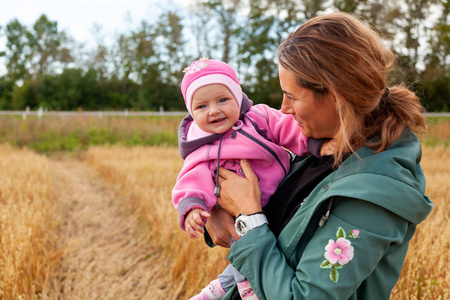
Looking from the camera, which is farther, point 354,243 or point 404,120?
point 404,120

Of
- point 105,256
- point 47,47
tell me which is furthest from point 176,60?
point 105,256

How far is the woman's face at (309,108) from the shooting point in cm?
142

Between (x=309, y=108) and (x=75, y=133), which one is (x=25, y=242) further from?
(x=75, y=133)

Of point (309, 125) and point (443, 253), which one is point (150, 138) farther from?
point (309, 125)

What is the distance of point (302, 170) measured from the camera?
1683mm

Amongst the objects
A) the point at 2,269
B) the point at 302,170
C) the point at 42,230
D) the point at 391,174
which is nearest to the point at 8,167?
the point at 42,230

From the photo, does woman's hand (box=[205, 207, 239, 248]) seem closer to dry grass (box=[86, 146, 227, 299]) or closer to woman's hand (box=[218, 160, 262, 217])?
woman's hand (box=[218, 160, 262, 217])

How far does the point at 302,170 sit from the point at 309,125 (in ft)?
0.81

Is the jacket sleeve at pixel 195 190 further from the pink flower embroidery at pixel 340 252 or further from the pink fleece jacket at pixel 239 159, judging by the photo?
the pink flower embroidery at pixel 340 252

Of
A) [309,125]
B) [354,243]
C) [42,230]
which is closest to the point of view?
[354,243]

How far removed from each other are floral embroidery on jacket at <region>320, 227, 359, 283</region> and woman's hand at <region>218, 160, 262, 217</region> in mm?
395

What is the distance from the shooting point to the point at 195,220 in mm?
1767

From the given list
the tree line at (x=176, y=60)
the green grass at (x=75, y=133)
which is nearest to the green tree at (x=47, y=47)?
the tree line at (x=176, y=60)

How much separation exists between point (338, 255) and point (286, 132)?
84 centimetres
